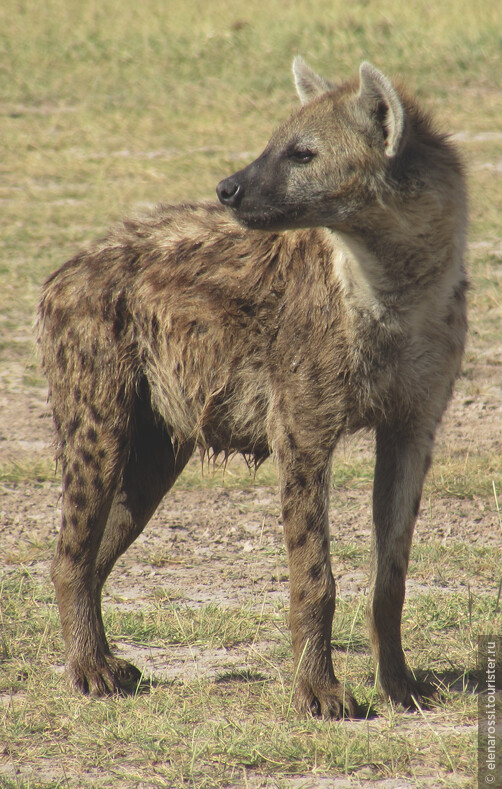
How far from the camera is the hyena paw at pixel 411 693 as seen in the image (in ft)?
11.3

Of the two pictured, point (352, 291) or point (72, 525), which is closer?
point (352, 291)

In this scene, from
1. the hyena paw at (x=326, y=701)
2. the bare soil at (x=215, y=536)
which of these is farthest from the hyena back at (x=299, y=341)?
the bare soil at (x=215, y=536)

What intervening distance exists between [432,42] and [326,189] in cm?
1061

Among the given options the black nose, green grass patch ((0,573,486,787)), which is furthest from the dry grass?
the black nose

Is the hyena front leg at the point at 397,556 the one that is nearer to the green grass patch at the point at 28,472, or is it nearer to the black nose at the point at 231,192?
the black nose at the point at 231,192

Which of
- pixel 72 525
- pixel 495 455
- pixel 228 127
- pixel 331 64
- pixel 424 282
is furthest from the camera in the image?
pixel 331 64

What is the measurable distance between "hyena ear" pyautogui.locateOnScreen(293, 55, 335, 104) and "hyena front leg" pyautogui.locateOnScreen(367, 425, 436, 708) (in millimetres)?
1206

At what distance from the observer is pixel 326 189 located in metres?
3.40

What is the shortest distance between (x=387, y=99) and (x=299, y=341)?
2.64 ft

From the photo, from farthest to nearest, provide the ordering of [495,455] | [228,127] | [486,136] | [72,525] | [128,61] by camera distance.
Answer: [128,61] < [228,127] < [486,136] < [495,455] < [72,525]

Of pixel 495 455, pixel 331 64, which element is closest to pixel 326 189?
pixel 495 455

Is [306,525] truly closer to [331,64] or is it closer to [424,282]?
[424,282]

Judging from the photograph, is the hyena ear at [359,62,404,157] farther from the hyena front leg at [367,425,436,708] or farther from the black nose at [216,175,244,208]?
the hyena front leg at [367,425,436,708]

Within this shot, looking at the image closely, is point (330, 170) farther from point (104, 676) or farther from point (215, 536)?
point (215, 536)
